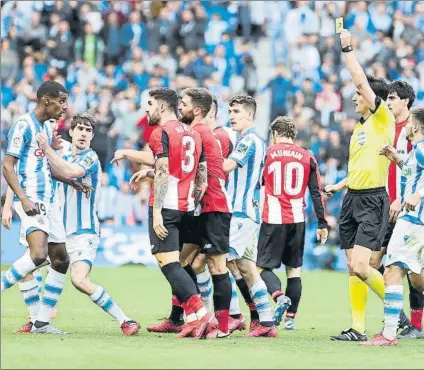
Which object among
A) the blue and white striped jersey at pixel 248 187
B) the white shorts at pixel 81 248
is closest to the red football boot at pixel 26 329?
the white shorts at pixel 81 248

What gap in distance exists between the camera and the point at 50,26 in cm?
2764

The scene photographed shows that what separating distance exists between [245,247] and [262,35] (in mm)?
17146

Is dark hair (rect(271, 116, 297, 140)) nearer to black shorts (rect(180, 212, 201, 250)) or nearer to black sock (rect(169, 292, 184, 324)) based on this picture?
black shorts (rect(180, 212, 201, 250))

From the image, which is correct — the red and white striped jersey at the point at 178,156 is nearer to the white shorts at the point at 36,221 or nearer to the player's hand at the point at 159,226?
the player's hand at the point at 159,226

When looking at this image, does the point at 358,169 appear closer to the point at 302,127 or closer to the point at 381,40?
the point at 302,127

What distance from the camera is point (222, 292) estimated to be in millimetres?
10578

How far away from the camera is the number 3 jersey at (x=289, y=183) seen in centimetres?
1229

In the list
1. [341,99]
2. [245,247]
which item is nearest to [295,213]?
[245,247]

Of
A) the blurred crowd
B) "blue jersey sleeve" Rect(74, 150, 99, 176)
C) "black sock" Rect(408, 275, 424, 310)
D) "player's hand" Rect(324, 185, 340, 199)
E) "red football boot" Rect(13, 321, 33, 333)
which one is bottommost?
"red football boot" Rect(13, 321, 33, 333)

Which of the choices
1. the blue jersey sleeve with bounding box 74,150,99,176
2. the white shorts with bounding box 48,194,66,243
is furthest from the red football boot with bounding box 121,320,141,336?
the blue jersey sleeve with bounding box 74,150,99,176

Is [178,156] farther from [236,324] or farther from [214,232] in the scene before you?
[236,324]

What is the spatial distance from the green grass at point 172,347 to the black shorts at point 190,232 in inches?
36.1

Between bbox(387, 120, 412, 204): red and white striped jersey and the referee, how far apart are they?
679mm

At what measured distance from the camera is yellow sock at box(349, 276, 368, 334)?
1080 cm
